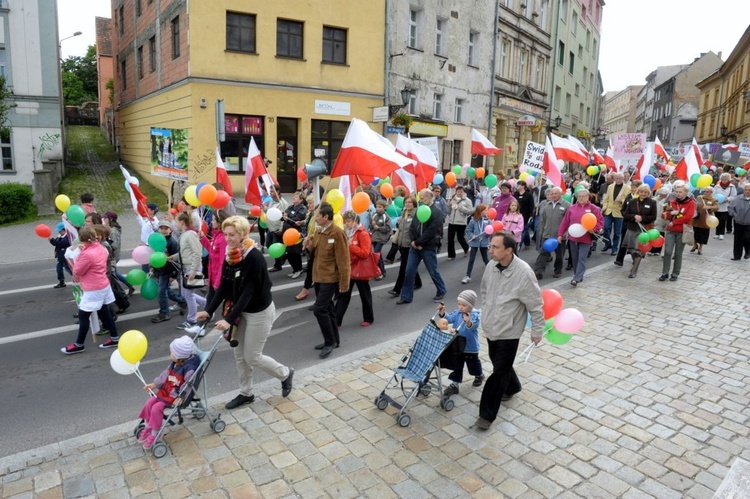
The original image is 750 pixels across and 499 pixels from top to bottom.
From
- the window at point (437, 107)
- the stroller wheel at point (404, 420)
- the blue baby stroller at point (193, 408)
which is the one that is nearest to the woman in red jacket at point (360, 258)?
the stroller wheel at point (404, 420)

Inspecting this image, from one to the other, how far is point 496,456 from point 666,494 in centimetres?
123

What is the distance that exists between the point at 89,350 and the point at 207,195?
8.21 feet

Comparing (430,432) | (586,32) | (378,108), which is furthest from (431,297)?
(586,32)

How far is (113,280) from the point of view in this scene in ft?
25.6

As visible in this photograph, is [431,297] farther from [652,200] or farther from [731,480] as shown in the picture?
[731,480]

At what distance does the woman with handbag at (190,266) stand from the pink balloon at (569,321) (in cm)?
476

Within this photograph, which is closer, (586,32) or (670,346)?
(670,346)

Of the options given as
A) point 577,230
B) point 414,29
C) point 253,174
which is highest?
point 414,29

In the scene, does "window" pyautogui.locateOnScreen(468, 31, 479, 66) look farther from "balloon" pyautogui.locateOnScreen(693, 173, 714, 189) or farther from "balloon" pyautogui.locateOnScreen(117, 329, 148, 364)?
"balloon" pyautogui.locateOnScreen(117, 329, 148, 364)

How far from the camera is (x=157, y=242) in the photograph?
7.64 meters

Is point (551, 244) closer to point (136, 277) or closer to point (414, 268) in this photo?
point (414, 268)

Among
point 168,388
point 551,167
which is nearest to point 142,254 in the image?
point 168,388

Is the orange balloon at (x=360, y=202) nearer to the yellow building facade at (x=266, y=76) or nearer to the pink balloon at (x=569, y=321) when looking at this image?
the pink balloon at (x=569, y=321)

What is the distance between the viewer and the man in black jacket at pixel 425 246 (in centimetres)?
874
